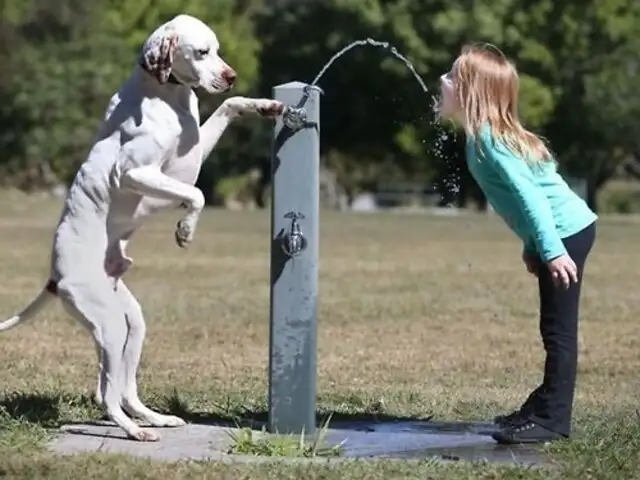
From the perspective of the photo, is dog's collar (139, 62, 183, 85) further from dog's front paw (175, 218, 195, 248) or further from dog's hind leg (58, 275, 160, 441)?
dog's hind leg (58, 275, 160, 441)

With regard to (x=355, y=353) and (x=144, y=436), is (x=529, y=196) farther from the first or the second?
(x=355, y=353)

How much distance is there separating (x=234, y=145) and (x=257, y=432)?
41587 mm

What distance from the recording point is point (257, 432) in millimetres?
6551

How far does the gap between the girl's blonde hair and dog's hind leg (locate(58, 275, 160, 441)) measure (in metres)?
1.64

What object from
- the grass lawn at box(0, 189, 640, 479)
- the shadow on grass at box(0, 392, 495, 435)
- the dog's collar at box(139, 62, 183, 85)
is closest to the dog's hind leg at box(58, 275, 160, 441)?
the grass lawn at box(0, 189, 640, 479)

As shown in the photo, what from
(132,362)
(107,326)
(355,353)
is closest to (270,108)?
(107,326)

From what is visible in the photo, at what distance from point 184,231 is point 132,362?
2.23ft

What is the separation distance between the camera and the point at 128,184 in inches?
248

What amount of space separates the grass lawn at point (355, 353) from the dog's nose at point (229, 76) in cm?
162

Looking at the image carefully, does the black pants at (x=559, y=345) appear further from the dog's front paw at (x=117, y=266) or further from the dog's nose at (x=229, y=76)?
the dog's front paw at (x=117, y=266)

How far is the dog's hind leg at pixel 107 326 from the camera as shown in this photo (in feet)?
20.7

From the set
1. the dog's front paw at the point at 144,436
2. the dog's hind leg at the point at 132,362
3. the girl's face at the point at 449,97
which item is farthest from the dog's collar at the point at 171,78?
the dog's front paw at the point at 144,436

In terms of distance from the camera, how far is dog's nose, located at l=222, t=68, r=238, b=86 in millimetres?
6379

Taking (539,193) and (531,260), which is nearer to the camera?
(539,193)
